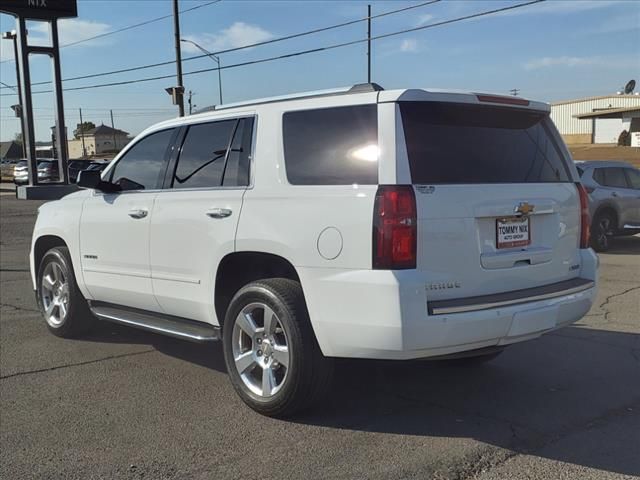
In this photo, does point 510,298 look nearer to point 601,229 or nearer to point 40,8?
point 601,229

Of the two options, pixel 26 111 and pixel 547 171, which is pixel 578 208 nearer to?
pixel 547 171

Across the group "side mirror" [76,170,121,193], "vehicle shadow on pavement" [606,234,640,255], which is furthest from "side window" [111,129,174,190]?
"vehicle shadow on pavement" [606,234,640,255]

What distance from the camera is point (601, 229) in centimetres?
1270

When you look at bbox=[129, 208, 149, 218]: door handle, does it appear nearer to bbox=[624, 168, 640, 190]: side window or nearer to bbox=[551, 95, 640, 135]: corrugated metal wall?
bbox=[624, 168, 640, 190]: side window

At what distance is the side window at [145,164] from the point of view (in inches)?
210

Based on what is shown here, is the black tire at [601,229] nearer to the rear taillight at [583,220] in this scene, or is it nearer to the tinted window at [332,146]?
the rear taillight at [583,220]

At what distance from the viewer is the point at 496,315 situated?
12.5 ft

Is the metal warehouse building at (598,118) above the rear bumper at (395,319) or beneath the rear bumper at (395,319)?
above

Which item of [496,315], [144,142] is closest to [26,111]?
[144,142]

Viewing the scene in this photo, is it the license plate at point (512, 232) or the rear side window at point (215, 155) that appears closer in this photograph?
the license plate at point (512, 232)

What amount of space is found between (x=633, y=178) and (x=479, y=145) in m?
10.4

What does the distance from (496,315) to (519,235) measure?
22.9 inches

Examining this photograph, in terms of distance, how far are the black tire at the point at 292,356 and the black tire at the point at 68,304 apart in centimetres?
251

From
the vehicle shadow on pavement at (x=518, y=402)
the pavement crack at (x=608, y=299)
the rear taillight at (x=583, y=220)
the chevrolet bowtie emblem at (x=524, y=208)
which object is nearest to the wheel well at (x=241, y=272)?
the vehicle shadow on pavement at (x=518, y=402)
